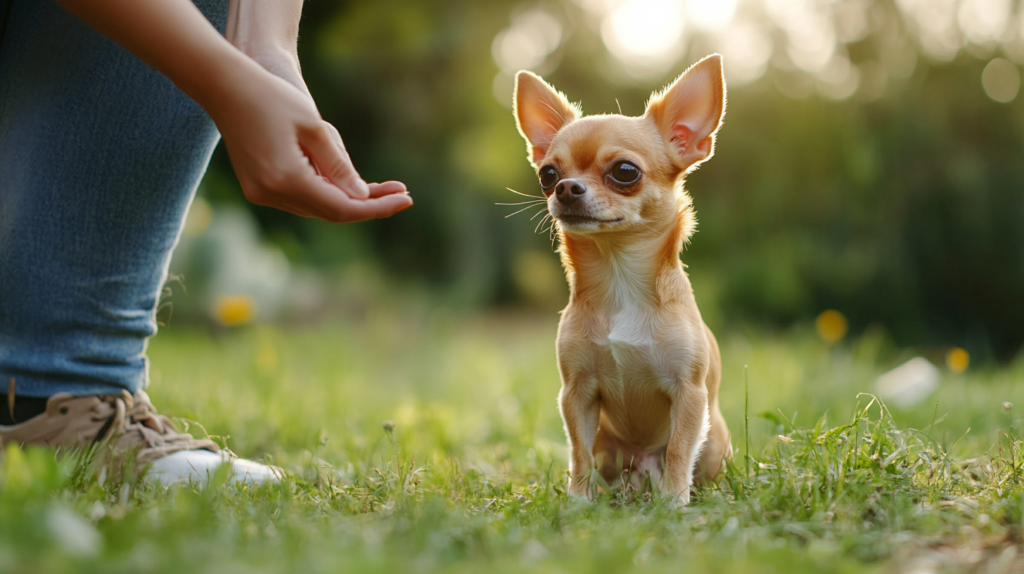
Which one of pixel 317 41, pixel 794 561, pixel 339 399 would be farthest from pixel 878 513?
pixel 317 41

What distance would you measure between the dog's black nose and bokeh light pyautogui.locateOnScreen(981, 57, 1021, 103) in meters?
4.95

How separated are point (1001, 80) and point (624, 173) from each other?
4871 millimetres

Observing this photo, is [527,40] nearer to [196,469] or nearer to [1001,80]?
[1001,80]

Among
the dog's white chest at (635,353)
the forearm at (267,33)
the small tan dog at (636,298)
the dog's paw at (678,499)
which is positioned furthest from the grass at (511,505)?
the forearm at (267,33)

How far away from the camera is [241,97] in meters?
Answer: 1.39

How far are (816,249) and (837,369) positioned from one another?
2.02 m

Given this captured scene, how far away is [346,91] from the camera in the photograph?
7.04 metres

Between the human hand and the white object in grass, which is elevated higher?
the human hand

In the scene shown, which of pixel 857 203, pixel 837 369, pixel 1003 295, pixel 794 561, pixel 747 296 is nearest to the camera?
pixel 794 561

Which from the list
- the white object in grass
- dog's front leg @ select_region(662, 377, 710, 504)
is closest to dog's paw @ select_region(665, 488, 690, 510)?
dog's front leg @ select_region(662, 377, 710, 504)

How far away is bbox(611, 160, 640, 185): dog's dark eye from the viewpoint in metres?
1.90

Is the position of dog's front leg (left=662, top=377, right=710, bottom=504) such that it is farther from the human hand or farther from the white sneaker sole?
the white sneaker sole

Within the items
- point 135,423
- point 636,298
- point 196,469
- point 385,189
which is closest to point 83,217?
point 135,423

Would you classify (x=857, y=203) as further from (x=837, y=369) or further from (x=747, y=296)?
(x=837, y=369)
